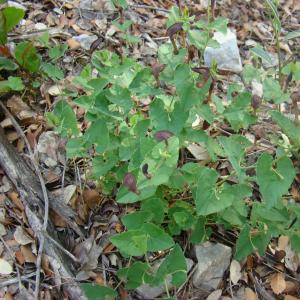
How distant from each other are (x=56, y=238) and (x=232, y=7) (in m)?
1.85

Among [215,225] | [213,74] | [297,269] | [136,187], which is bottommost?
[297,269]

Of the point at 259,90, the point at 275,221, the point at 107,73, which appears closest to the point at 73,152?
the point at 107,73

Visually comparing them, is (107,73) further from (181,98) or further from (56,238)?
(56,238)

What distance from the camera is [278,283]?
173cm

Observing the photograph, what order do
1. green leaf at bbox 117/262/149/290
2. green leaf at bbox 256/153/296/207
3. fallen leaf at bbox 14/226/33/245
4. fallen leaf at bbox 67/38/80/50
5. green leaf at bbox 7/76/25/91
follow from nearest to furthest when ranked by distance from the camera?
green leaf at bbox 256/153/296/207, green leaf at bbox 117/262/149/290, fallen leaf at bbox 14/226/33/245, green leaf at bbox 7/76/25/91, fallen leaf at bbox 67/38/80/50

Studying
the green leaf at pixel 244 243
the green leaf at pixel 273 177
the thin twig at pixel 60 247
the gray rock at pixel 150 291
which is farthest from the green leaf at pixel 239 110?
the thin twig at pixel 60 247

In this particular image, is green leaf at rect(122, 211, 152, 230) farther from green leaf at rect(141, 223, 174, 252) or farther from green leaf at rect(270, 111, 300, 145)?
green leaf at rect(270, 111, 300, 145)

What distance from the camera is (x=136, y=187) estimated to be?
1295mm

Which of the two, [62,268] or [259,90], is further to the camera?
[259,90]

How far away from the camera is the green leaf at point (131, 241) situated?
1.33 metres

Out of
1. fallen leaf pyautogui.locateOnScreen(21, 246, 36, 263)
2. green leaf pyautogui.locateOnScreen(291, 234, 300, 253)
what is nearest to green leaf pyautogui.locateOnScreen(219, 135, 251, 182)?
green leaf pyautogui.locateOnScreen(291, 234, 300, 253)

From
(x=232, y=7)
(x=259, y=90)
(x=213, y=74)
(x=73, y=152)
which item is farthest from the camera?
(x=232, y=7)

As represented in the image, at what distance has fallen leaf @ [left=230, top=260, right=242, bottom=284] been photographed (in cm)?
171

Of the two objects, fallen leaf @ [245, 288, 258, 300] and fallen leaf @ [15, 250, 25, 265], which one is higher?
fallen leaf @ [15, 250, 25, 265]
